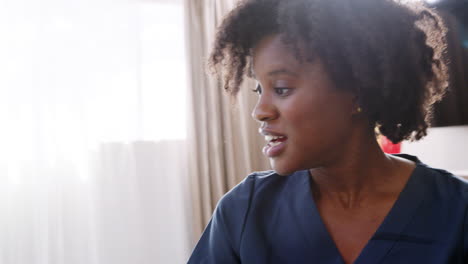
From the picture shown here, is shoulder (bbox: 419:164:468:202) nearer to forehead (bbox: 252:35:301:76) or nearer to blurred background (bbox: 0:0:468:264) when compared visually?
forehead (bbox: 252:35:301:76)

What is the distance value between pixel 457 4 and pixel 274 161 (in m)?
1.44

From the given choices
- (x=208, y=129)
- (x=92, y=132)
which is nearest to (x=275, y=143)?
(x=92, y=132)

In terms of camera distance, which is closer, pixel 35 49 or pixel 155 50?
pixel 35 49

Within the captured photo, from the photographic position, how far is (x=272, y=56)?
35.0 inches

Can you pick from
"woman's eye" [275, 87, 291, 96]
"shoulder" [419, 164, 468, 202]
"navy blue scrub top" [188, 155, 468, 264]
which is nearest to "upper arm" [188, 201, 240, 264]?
"navy blue scrub top" [188, 155, 468, 264]

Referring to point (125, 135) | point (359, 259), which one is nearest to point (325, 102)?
point (359, 259)

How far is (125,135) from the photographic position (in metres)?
2.38

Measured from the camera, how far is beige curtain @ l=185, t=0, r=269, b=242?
8.43ft

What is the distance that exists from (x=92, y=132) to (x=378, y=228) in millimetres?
1747

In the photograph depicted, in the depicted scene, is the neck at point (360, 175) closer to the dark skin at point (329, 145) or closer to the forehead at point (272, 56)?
the dark skin at point (329, 145)

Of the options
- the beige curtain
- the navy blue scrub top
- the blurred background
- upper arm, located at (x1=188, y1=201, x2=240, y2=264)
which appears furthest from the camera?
the beige curtain

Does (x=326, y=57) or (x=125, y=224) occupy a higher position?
(x=326, y=57)

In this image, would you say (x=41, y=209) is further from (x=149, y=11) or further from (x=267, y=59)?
(x=267, y=59)

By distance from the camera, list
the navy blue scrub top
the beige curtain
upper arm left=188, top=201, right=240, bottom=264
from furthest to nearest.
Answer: the beige curtain < upper arm left=188, top=201, right=240, bottom=264 < the navy blue scrub top
